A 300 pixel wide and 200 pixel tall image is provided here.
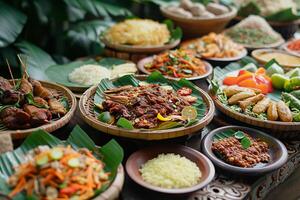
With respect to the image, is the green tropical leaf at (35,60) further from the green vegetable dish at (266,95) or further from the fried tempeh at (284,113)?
the fried tempeh at (284,113)

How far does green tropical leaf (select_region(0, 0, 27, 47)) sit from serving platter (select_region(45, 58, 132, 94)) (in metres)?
0.47

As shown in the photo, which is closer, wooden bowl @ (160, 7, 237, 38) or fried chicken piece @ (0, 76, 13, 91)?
fried chicken piece @ (0, 76, 13, 91)

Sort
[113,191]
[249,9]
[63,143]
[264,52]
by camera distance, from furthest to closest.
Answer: [249,9] < [264,52] < [63,143] < [113,191]

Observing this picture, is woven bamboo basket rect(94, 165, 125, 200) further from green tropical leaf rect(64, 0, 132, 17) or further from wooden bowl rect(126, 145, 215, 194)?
green tropical leaf rect(64, 0, 132, 17)

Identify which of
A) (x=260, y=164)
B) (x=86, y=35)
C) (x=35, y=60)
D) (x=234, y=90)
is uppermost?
(x=234, y=90)

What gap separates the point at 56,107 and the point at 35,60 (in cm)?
132

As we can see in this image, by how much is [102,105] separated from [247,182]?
1.03 m

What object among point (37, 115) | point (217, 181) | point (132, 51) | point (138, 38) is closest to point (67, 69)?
point (132, 51)

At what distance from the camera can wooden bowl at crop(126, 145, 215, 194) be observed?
203cm

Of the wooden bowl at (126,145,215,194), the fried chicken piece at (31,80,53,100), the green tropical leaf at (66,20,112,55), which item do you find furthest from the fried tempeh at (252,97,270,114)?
the green tropical leaf at (66,20,112,55)

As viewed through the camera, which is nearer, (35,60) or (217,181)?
(217,181)

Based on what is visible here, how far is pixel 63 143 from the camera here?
2252mm

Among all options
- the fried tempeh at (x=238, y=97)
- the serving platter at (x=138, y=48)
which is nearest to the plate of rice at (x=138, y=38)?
the serving platter at (x=138, y=48)

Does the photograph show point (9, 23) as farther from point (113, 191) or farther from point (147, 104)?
point (113, 191)
